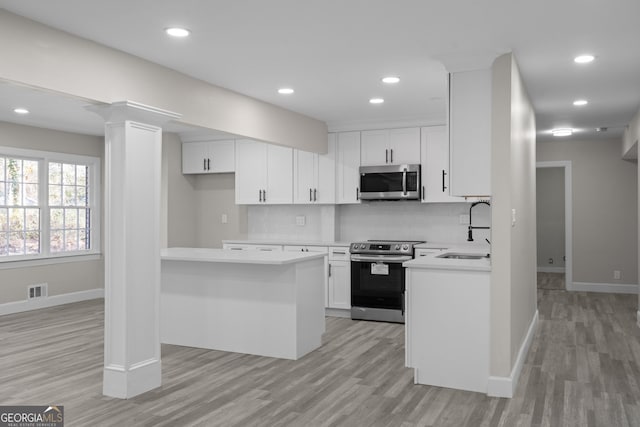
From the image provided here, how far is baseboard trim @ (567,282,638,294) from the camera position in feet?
26.9

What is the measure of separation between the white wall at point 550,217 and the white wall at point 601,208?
259 centimetres

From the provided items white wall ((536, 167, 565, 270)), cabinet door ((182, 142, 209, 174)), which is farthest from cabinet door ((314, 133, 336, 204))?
white wall ((536, 167, 565, 270))

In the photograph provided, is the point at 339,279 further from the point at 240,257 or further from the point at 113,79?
the point at 113,79

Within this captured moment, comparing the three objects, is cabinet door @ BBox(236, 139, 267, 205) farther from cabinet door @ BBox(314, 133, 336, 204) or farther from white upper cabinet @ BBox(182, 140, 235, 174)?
cabinet door @ BBox(314, 133, 336, 204)

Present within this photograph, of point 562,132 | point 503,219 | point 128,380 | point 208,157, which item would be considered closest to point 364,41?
point 503,219

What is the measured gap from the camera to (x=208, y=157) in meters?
7.82

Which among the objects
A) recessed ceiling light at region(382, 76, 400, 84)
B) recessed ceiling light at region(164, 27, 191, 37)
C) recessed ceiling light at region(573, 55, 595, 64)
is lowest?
recessed ceiling light at region(164, 27, 191, 37)

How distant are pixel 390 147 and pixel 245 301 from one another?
113 inches

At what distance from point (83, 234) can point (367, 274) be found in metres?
4.32

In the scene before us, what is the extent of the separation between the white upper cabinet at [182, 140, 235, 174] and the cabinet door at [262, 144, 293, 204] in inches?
24.7

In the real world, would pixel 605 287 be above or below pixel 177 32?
below

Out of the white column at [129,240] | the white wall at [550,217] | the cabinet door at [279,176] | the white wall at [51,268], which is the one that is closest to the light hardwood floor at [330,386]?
the white column at [129,240]

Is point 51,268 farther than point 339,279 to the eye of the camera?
Yes

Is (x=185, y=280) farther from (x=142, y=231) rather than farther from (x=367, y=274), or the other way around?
(x=367, y=274)
